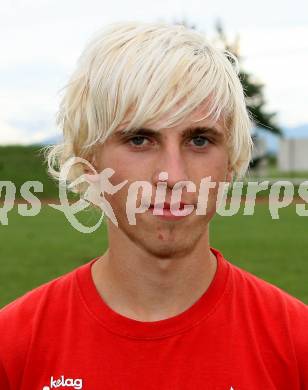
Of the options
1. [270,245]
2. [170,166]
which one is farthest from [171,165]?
[270,245]

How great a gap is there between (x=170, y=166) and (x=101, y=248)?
54.1 feet

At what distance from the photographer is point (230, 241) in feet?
66.5

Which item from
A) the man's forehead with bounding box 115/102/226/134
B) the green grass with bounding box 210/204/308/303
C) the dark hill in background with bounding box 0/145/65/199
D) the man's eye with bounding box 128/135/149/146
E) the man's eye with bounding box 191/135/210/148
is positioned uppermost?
the dark hill in background with bounding box 0/145/65/199

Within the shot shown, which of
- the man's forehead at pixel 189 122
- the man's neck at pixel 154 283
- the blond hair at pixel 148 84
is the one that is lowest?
the man's neck at pixel 154 283

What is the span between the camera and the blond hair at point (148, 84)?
2.59 metres

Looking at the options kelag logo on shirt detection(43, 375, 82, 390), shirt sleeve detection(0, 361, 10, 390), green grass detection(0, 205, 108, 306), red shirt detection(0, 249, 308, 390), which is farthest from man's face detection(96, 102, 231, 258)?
green grass detection(0, 205, 108, 306)

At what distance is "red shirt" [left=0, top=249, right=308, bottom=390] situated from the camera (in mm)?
2672

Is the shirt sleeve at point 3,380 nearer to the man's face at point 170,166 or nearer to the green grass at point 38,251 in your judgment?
the man's face at point 170,166

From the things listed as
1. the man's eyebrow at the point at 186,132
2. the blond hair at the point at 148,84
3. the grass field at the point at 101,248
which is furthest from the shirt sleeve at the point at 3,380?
the grass field at the point at 101,248

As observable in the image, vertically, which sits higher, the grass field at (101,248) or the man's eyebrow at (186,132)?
the grass field at (101,248)

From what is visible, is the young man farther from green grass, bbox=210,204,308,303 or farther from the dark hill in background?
the dark hill in background

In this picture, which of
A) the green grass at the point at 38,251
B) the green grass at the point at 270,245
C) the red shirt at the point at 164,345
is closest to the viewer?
the red shirt at the point at 164,345

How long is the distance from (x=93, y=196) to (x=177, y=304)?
0.52 meters

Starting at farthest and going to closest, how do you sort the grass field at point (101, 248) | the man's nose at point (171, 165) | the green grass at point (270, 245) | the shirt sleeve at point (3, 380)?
the green grass at point (270, 245) → the grass field at point (101, 248) → the shirt sleeve at point (3, 380) → the man's nose at point (171, 165)
